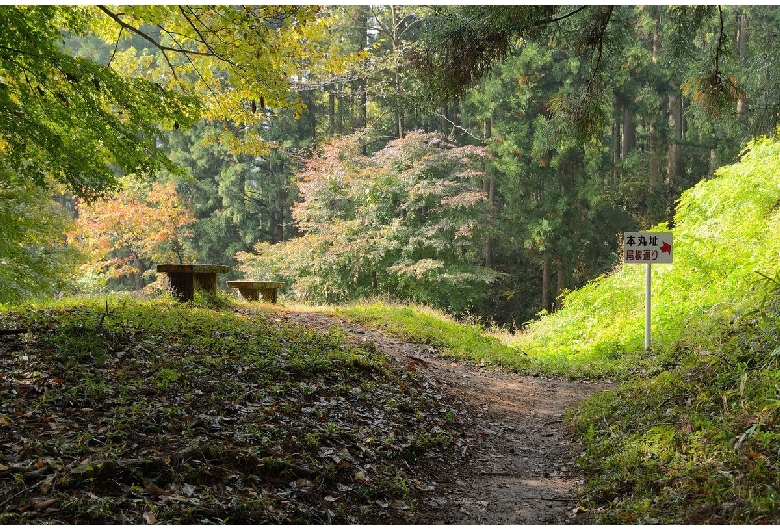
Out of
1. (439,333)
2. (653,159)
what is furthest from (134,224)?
(653,159)

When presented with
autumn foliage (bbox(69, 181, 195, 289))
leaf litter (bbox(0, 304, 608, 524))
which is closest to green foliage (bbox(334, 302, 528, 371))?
leaf litter (bbox(0, 304, 608, 524))

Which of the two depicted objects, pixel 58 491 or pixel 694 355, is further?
pixel 694 355

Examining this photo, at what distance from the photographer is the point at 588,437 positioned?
5762 mm

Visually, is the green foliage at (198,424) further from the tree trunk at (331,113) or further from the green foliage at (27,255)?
the tree trunk at (331,113)

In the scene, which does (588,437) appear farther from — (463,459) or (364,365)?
(364,365)

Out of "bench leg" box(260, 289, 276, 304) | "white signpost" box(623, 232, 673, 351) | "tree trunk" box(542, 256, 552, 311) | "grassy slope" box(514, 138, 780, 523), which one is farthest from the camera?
"tree trunk" box(542, 256, 552, 311)

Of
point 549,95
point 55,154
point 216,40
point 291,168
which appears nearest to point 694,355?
point 55,154

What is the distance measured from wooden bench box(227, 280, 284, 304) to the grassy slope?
630 cm

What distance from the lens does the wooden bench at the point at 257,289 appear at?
13883 millimetres

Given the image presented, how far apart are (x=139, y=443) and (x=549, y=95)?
2464 cm

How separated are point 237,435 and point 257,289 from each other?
970 centimetres

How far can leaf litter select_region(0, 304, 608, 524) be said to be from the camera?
11.5ft

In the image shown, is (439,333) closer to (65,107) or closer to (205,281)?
(205,281)

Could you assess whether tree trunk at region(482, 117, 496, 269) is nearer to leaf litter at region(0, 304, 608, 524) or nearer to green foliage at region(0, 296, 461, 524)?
leaf litter at region(0, 304, 608, 524)
